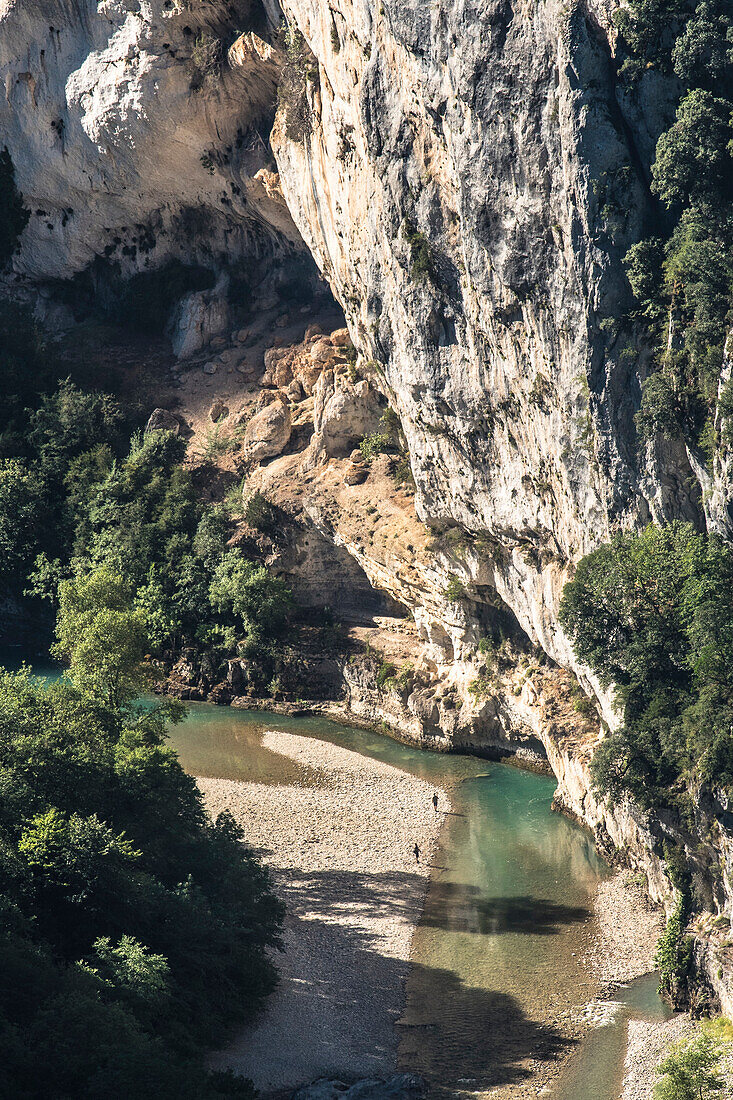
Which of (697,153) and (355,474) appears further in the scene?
(355,474)

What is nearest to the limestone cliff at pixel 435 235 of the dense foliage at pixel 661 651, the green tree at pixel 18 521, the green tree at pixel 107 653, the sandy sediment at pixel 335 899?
the dense foliage at pixel 661 651

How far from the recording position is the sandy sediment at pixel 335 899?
25.5 metres

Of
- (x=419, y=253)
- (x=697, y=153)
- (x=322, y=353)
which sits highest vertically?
(x=697, y=153)

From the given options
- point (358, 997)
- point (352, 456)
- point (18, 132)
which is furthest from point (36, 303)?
point (358, 997)

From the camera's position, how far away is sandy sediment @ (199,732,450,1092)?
25.5 metres

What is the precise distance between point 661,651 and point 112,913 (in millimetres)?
15993

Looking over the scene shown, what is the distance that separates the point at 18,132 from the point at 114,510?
21.4m

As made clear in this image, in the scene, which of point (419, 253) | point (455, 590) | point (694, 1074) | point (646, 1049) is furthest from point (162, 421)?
point (694, 1074)

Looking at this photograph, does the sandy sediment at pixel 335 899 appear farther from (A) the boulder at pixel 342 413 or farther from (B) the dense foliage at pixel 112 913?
(A) the boulder at pixel 342 413

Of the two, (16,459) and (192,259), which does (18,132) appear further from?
(16,459)

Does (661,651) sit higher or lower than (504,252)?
lower

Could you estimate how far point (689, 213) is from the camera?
2898 cm

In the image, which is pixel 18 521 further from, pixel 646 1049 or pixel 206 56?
pixel 646 1049

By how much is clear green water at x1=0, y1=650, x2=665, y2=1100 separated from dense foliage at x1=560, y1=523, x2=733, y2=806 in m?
5.02
